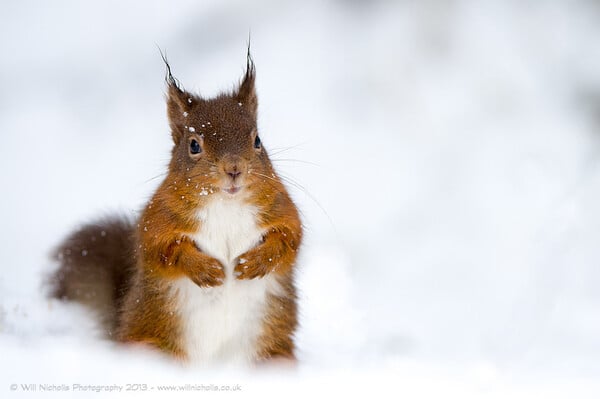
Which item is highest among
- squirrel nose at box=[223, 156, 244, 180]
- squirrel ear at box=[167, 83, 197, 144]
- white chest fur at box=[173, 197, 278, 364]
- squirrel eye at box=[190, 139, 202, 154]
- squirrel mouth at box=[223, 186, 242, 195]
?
squirrel ear at box=[167, 83, 197, 144]

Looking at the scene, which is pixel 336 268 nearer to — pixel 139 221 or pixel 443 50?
pixel 139 221

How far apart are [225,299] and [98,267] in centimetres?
94

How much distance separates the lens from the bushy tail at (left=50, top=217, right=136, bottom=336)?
3.89 metres

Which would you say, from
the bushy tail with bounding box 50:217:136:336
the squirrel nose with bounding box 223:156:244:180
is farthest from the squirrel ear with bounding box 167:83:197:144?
the bushy tail with bounding box 50:217:136:336

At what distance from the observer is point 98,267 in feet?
13.2

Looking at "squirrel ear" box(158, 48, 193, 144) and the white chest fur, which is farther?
"squirrel ear" box(158, 48, 193, 144)

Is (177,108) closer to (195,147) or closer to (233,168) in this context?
(195,147)

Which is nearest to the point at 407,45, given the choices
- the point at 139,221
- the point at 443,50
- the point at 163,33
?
the point at 443,50

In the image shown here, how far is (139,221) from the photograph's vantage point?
3.56 m

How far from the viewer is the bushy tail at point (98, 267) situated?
389 cm

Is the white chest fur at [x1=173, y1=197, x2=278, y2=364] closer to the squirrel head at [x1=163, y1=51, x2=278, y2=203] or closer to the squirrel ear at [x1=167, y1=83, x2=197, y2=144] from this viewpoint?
the squirrel head at [x1=163, y1=51, x2=278, y2=203]

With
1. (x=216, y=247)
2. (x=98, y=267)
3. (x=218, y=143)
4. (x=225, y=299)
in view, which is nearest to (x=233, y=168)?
(x=218, y=143)

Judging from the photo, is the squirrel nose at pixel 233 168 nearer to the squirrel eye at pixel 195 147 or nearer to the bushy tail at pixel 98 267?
the squirrel eye at pixel 195 147

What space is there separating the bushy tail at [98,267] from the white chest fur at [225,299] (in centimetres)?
51
